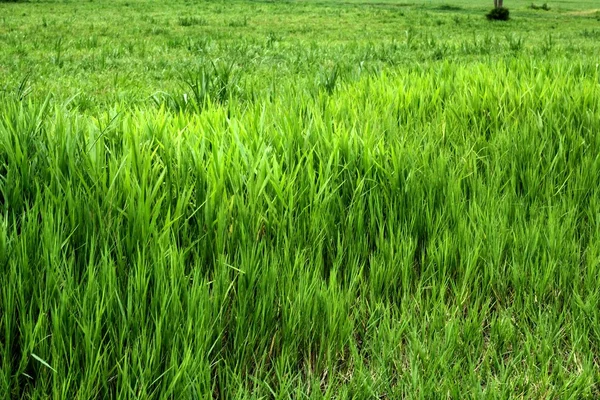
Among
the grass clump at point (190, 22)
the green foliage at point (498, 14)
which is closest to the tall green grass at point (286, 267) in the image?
the grass clump at point (190, 22)

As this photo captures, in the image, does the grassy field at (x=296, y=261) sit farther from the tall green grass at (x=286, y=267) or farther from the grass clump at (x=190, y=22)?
the grass clump at (x=190, y=22)

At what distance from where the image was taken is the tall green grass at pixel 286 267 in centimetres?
146

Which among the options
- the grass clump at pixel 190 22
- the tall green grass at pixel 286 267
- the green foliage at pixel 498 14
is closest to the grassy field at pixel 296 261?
the tall green grass at pixel 286 267

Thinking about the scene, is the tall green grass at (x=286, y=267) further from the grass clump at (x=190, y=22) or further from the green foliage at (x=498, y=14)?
the green foliage at (x=498, y=14)

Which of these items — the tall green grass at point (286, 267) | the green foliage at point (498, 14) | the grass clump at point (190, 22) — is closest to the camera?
the tall green grass at point (286, 267)

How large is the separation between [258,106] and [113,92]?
2487mm

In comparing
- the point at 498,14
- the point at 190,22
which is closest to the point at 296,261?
the point at 190,22

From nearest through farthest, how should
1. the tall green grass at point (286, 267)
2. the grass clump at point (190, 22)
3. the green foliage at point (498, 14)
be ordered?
the tall green grass at point (286, 267) → the grass clump at point (190, 22) → the green foliage at point (498, 14)

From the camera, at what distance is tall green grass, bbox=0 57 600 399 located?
1.46 metres

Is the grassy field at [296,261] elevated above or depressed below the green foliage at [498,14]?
below

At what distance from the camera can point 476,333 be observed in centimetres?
171

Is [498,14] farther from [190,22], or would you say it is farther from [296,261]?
[296,261]

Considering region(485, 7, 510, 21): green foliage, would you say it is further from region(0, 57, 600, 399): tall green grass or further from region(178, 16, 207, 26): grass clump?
region(0, 57, 600, 399): tall green grass

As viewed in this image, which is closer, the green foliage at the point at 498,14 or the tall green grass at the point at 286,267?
the tall green grass at the point at 286,267
